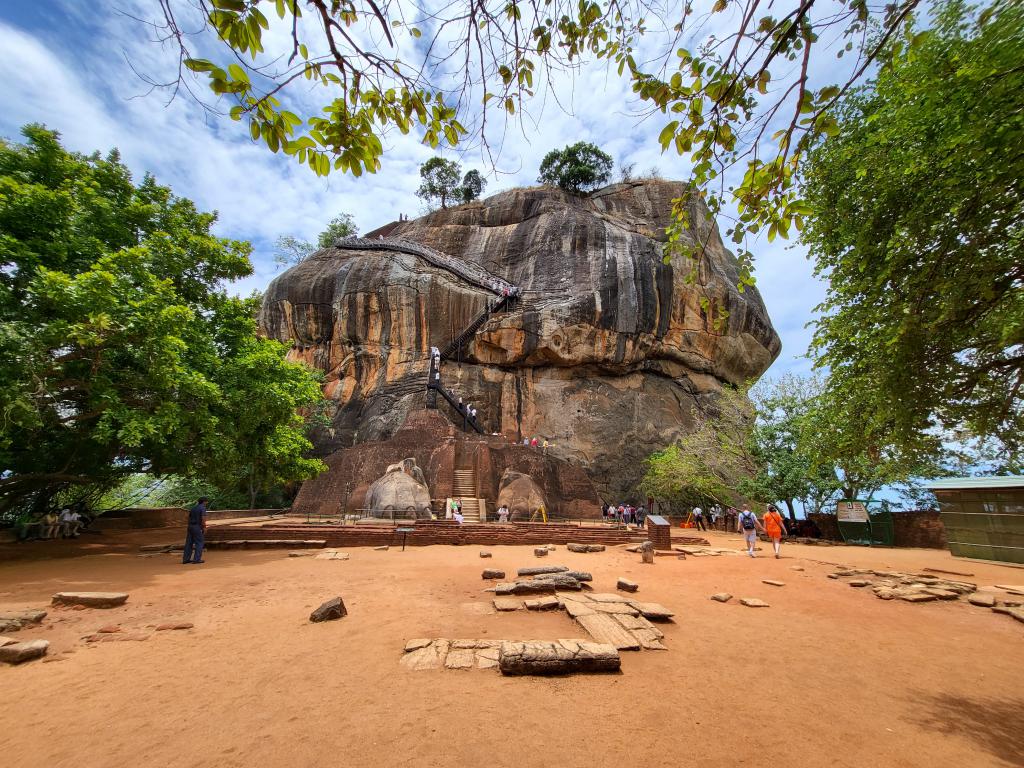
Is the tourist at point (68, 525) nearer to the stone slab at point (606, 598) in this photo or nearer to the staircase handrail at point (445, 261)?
the stone slab at point (606, 598)

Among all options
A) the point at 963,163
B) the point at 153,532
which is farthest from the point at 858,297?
the point at 153,532

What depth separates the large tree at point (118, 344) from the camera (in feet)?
24.4

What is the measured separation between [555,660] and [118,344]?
8949mm

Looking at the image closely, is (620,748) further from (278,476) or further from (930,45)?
(278,476)

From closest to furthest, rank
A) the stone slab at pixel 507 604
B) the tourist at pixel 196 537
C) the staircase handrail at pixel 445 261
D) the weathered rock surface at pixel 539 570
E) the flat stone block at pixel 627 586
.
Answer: the stone slab at pixel 507 604 → the flat stone block at pixel 627 586 → the weathered rock surface at pixel 539 570 → the tourist at pixel 196 537 → the staircase handrail at pixel 445 261

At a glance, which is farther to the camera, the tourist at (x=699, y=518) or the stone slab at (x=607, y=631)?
the tourist at (x=699, y=518)

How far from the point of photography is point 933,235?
4316 millimetres

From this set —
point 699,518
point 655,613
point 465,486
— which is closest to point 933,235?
point 655,613

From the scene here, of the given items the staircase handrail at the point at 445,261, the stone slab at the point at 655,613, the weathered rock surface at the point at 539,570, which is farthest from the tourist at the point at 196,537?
the staircase handrail at the point at 445,261

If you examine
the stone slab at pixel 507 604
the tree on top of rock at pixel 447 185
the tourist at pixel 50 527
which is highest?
the tree on top of rock at pixel 447 185

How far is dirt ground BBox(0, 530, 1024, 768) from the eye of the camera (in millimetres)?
2430

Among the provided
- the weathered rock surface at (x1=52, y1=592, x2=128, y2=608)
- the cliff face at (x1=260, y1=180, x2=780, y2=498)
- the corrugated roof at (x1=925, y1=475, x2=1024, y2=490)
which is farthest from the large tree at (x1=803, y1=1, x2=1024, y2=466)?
the cliff face at (x1=260, y1=180, x2=780, y2=498)

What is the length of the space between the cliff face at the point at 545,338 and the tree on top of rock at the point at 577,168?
334 inches

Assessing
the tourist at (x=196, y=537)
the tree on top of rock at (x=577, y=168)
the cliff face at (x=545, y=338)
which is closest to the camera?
the tourist at (x=196, y=537)
